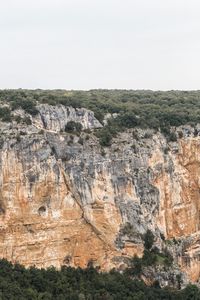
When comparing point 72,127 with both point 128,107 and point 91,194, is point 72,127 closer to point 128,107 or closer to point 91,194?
point 91,194

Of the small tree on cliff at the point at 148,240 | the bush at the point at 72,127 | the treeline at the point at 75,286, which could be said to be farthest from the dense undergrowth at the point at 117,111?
the treeline at the point at 75,286

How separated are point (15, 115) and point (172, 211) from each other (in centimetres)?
1606

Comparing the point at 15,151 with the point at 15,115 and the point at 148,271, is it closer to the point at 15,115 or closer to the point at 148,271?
the point at 15,115

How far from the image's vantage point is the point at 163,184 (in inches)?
2088

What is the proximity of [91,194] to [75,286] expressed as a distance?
7330mm

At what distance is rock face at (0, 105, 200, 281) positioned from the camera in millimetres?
45875

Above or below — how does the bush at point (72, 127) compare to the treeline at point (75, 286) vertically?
above

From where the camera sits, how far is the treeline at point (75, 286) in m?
42.9

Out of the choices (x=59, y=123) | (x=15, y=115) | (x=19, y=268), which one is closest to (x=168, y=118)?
(x=59, y=123)

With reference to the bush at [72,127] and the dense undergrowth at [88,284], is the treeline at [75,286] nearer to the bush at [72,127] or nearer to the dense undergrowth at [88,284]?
the dense undergrowth at [88,284]

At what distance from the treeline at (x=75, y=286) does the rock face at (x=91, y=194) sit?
1.09 meters

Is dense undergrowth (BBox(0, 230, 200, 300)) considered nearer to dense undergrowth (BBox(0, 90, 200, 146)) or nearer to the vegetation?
the vegetation

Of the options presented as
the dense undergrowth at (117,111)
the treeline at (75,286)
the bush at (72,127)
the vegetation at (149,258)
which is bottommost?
the treeline at (75,286)

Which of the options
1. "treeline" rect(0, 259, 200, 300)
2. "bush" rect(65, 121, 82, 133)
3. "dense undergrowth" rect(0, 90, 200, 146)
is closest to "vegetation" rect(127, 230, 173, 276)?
"treeline" rect(0, 259, 200, 300)
